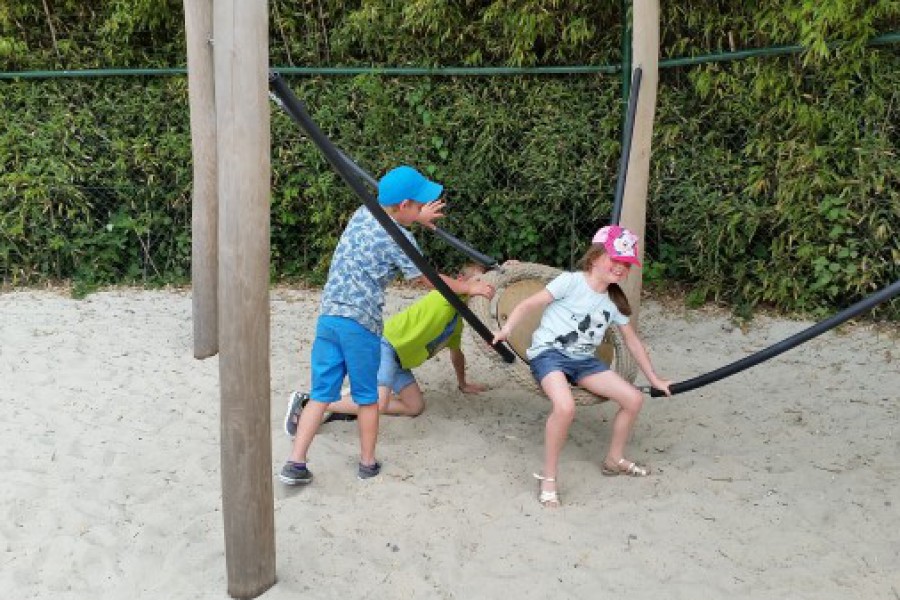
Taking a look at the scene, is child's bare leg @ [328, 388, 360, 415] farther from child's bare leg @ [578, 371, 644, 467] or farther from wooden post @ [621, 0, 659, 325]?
wooden post @ [621, 0, 659, 325]

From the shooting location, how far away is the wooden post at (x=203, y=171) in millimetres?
4793

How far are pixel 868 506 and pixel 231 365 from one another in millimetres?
2250

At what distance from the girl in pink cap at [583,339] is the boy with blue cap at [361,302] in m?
0.30

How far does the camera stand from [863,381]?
462cm

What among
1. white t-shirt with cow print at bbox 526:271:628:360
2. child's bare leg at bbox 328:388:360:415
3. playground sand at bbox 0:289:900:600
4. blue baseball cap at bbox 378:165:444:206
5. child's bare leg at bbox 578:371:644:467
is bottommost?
playground sand at bbox 0:289:900:600

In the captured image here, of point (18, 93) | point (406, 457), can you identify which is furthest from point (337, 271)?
point (18, 93)

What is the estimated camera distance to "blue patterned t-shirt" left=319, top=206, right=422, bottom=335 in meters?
3.44

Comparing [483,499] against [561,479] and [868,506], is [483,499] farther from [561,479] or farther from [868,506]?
[868,506]

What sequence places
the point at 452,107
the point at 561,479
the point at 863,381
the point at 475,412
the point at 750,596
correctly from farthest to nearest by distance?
1. the point at 452,107
2. the point at 863,381
3. the point at 475,412
4. the point at 561,479
5. the point at 750,596

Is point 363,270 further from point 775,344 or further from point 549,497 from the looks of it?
point 775,344

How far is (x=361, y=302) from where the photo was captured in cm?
345

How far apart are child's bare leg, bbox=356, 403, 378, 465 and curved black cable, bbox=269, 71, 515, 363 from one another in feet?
1.64

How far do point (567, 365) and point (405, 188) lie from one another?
0.87 m

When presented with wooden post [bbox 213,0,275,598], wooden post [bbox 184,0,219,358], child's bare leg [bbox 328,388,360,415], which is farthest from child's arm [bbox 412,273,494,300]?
wooden post [bbox 184,0,219,358]
